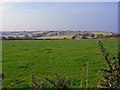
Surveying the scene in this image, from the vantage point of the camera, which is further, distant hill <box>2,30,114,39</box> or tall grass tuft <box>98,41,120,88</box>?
distant hill <box>2,30,114,39</box>

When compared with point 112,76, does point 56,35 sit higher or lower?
higher

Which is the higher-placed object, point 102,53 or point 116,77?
point 102,53

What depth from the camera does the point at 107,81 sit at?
159 inches

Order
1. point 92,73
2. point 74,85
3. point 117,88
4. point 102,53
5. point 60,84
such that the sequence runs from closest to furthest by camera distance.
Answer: point 60,84
point 117,88
point 102,53
point 74,85
point 92,73

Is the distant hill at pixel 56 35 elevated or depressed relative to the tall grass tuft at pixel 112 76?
elevated

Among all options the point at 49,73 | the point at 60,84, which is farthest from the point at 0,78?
the point at 60,84

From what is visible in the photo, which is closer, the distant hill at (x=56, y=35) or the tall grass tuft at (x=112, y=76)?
the tall grass tuft at (x=112, y=76)

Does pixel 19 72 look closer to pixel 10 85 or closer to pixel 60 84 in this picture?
pixel 10 85

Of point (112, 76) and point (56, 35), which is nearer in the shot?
point (112, 76)

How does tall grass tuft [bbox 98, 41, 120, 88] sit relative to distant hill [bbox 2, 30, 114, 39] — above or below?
below

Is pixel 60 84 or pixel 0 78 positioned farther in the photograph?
pixel 0 78

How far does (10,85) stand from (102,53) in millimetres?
6214

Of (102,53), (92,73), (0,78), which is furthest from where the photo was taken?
(92,73)

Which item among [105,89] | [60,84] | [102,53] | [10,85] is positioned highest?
[102,53]
